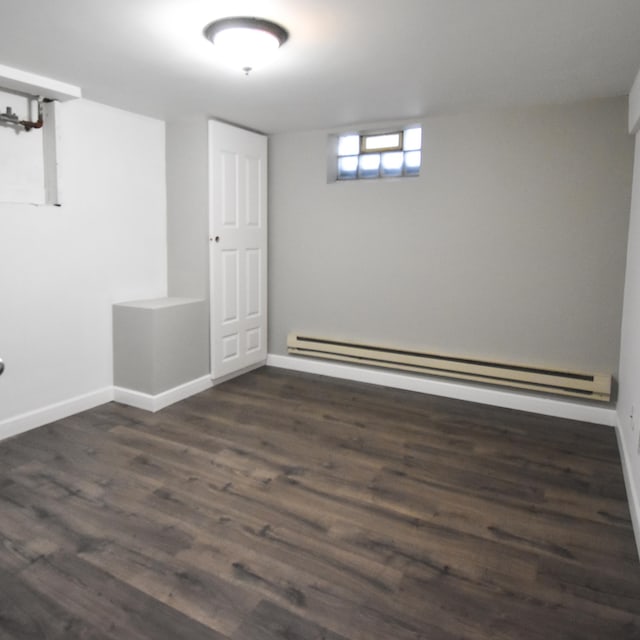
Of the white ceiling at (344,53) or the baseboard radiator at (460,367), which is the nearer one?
the white ceiling at (344,53)

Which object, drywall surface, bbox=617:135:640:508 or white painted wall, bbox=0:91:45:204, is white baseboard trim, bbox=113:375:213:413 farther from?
drywall surface, bbox=617:135:640:508

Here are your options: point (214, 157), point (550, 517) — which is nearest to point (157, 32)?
point (214, 157)

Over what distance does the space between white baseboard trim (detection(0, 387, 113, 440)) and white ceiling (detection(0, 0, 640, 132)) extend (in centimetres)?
212

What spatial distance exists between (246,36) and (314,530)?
2243mm

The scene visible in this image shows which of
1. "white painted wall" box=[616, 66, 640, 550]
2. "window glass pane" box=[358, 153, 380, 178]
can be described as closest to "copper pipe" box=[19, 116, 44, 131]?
"window glass pane" box=[358, 153, 380, 178]

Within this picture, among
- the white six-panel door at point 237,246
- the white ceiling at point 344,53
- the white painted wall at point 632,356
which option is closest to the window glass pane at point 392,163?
the white ceiling at point 344,53

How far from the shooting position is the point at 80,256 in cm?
350

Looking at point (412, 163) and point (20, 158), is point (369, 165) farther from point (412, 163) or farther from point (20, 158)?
point (20, 158)

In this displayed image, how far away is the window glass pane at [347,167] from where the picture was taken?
14.2 feet

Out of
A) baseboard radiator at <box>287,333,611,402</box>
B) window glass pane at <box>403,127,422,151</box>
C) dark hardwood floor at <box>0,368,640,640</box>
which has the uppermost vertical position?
window glass pane at <box>403,127,422,151</box>

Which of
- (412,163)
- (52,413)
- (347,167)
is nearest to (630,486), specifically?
(412,163)

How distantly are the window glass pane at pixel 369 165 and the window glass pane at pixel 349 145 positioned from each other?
10 centimetres

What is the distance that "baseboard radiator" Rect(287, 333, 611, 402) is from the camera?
3467 millimetres

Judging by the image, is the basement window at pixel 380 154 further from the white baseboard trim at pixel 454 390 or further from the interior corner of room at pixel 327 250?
the white baseboard trim at pixel 454 390
